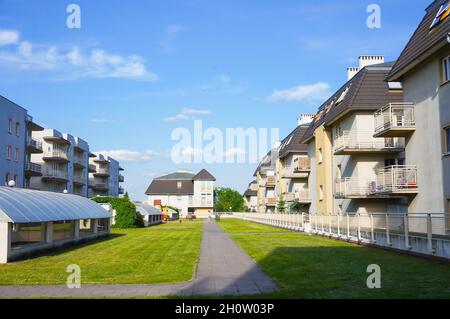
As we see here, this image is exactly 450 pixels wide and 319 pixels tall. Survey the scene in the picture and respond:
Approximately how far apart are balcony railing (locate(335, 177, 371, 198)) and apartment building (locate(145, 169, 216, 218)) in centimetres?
8337

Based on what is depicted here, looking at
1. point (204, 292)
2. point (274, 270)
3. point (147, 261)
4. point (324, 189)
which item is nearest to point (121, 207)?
point (324, 189)

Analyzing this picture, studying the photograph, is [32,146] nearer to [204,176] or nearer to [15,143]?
[15,143]

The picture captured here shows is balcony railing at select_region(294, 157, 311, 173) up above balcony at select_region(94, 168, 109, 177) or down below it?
below

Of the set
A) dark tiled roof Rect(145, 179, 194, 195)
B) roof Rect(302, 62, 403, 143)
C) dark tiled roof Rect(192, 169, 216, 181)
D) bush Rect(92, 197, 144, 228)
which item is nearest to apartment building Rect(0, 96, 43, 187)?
bush Rect(92, 197, 144, 228)

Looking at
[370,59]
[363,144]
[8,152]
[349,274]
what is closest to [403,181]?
[363,144]

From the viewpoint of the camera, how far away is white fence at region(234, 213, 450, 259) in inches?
606

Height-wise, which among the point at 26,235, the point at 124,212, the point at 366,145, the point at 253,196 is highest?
the point at 366,145

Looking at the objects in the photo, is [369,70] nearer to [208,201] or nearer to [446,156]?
[446,156]

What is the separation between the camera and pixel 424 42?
21.0 m

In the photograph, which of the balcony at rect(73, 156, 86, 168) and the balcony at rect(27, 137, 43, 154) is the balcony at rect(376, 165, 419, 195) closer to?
the balcony at rect(27, 137, 43, 154)

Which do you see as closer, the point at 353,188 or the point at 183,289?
the point at 183,289

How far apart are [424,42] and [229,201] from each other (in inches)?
4639

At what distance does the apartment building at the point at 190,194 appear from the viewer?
115 meters

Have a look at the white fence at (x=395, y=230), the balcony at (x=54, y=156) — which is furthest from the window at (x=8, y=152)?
the white fence at (x=395, y=230)
